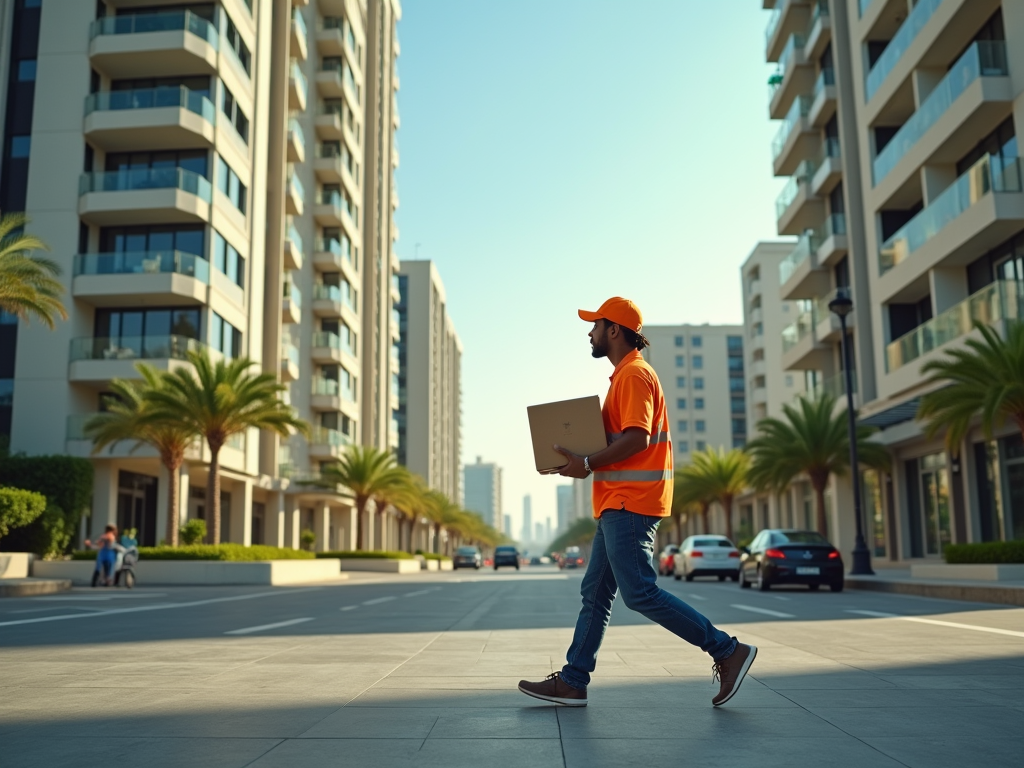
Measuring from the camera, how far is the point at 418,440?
355ft

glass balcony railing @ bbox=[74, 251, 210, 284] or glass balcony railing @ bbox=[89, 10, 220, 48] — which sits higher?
glass balcony railing @ bbox=[89, 10, 220, 48]

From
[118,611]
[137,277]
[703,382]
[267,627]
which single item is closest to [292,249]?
[137,277]

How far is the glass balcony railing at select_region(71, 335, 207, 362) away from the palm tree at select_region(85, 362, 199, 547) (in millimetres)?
2542

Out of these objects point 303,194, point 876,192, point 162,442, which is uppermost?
point 303,194

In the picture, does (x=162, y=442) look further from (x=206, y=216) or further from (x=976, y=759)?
(x=976, y=759)

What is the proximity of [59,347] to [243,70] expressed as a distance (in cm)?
1437

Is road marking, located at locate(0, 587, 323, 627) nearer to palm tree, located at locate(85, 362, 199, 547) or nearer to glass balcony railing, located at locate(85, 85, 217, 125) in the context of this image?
palm tree, located at locate(85, 362, 199, 547)

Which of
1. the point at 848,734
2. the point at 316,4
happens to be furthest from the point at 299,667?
the point at 316,4

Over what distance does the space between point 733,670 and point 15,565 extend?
26.6 meters

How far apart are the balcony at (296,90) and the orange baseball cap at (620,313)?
46646 millimetres

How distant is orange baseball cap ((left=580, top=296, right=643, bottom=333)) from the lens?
5.51 m

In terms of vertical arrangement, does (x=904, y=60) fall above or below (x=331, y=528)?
above

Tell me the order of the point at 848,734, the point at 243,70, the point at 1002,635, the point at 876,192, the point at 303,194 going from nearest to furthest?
1. the point at 848,734
2. the point at 1002,635
3. the point at 876,192
4. the point at 243,70
5. the point at 303,194

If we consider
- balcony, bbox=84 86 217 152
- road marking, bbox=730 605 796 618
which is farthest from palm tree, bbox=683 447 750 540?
road marking, bbox=730 605 796 618
